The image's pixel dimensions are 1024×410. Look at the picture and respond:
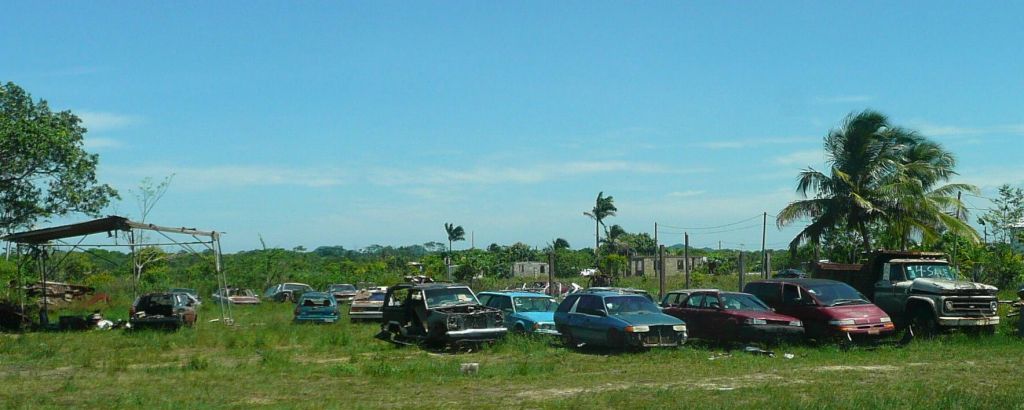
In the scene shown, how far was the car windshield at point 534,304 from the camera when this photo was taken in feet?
77.6

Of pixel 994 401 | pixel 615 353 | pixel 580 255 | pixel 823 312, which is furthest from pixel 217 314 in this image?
pixel 580 255

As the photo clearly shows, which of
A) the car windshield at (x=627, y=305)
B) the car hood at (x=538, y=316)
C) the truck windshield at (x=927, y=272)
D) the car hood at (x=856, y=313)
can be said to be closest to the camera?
the car hood at (x=856, y=313)

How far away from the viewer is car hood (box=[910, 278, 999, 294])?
2153 cm

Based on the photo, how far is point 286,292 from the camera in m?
48.7

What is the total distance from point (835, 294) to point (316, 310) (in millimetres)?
17180

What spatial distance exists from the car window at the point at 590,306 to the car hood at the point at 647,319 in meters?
0.60

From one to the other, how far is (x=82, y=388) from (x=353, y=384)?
4.30 metres

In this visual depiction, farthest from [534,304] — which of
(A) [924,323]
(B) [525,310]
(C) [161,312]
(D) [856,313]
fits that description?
(C) [161,312]

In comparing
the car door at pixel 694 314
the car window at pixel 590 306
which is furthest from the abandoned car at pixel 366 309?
the car door at pixel 694 314

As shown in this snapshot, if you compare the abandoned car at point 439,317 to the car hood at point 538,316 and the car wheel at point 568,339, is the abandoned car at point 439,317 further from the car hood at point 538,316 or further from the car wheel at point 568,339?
the car hood at point 538,316

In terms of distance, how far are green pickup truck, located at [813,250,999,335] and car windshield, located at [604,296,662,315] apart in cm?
661

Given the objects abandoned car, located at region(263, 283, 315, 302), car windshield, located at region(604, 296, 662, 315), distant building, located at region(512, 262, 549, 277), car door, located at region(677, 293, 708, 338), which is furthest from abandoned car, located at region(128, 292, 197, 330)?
distant building, located at region(512, 262, 549, 277)

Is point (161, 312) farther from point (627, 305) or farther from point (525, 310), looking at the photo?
point (627, 305)

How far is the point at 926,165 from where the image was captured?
111 feet
